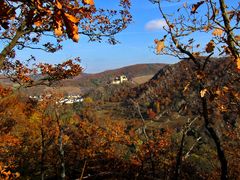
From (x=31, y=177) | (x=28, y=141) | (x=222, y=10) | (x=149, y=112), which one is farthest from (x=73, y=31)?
(x=149, y=112)

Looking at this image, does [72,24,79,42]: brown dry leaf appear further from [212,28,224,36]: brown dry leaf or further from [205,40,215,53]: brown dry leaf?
[212,28,224,36]: brown dry leaf

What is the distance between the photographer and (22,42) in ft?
36.7

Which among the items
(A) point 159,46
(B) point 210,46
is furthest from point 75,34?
(B) point 210,46

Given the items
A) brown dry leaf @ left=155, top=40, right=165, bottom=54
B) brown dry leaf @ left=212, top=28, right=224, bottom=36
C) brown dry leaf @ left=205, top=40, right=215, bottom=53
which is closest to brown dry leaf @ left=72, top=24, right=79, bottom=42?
brown dry leaf @ left=155, top=40, right=165, bottom=54

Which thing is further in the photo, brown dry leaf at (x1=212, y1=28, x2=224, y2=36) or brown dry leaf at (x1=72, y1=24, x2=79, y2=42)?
brown dry leaf at (x1=212, y1=28, x2=224, y2=36)

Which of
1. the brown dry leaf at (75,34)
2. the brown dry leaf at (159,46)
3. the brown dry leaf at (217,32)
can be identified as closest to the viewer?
the brown dry leaf at (75,34)

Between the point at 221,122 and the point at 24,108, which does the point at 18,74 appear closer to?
the point at 24,108

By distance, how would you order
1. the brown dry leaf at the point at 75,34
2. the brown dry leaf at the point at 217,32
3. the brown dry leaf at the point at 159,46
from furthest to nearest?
the brown dry leaf at the point at 217,32, the brown dry leaf at the point at 159,46, the brown dry leaf at the point at 75,34

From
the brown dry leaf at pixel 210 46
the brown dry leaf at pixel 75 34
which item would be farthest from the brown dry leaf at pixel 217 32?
the brown dry leaf at pixel 75 34

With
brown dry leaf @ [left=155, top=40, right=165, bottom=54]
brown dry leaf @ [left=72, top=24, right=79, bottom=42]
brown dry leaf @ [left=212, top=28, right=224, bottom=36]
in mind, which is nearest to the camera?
brown dry leaf @ [left=72, top=24, right=79, bottom=42]

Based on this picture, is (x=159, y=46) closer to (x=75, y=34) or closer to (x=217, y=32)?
(x=217, y=32)

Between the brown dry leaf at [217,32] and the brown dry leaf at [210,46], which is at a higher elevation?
the brown dry leaf at [217,32]

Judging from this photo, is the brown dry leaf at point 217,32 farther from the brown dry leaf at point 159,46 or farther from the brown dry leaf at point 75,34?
the brown dry leaf at point 75,34

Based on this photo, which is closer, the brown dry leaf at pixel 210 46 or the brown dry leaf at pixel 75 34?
the brown dry leaf at pixel 75 34
